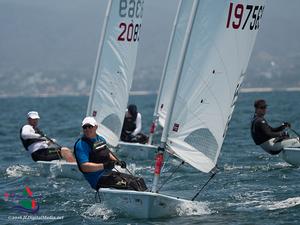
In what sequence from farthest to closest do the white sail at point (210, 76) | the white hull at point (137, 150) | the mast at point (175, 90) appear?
the white hull at point (137, 150), the white sail at point (210, 76), the mast at point (175, 90)

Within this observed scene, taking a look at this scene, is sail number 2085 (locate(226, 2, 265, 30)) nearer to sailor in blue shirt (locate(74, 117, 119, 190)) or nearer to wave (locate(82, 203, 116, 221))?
sailor in blue shirt (locate(74, 117, 119, 190))

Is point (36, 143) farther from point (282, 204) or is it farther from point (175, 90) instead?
point (282, 204)

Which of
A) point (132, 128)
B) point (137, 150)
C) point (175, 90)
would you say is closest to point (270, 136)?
point (137, 150)

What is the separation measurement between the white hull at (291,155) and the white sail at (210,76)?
436 centimetres

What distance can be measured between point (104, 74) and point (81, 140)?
6868 mm

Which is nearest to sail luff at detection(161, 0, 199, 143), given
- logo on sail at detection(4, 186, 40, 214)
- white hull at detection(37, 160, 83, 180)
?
logo on sail at detection(4, 186, 40, 214)

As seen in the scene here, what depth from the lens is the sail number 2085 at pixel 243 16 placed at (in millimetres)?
10820

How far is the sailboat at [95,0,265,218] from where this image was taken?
10.7 m

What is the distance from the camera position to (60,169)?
15398mm

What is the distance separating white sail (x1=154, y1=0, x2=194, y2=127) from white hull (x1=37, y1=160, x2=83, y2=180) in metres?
3.98

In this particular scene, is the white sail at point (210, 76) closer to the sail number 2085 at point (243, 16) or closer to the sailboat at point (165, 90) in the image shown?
the sail number 2085 at point (243, 16)

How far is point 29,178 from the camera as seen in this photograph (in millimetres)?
15484

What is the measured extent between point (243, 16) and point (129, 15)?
7093mm

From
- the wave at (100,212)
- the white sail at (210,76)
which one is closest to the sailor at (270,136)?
the white sail at (210,76)
